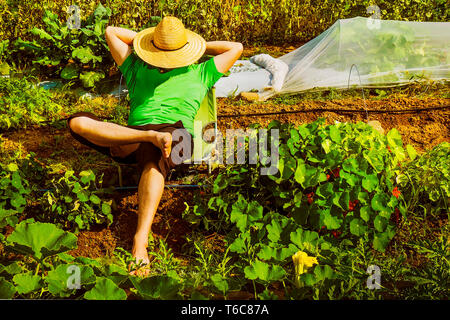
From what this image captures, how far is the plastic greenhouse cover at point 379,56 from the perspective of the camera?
4773 mm

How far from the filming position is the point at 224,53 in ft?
12.4

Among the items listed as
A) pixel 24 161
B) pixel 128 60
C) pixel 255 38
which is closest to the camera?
pixel 24 161

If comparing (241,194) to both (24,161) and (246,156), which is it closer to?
(246,156)

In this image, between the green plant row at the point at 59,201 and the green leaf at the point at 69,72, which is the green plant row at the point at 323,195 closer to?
the green plant row at the point at 59,201

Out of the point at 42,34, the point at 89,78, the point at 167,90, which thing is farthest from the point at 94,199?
the point at 42,34

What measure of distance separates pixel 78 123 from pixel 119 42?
36.2 inches

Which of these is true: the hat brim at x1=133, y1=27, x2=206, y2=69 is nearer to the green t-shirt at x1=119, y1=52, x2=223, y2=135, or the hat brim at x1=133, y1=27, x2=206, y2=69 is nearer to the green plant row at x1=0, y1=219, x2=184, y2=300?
the green t-shirt at x1=119, y1=52, x2=223, y2=135

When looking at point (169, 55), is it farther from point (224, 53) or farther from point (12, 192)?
point (12, 192)

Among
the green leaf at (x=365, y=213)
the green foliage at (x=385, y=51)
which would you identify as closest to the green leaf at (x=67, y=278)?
the green leaf at (x=365, y=213)

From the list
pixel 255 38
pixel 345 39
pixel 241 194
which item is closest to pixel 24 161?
pixel 241 194

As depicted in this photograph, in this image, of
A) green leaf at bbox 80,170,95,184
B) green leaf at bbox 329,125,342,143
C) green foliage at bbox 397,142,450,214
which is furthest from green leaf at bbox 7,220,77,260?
green foliage at bbox 397,142,450,214

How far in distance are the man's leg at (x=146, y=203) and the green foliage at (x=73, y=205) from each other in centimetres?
27
